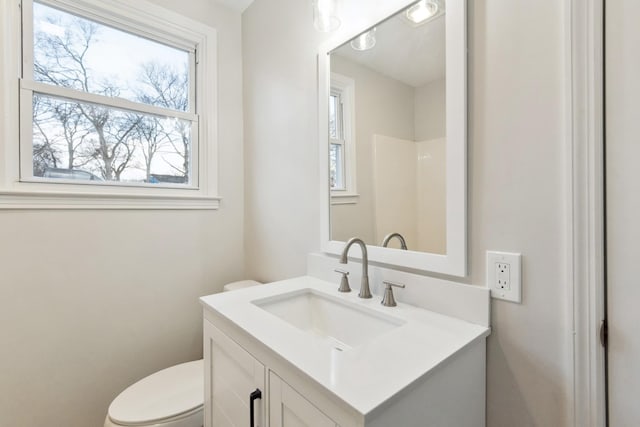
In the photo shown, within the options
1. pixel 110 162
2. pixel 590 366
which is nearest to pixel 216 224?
pixel 110 162

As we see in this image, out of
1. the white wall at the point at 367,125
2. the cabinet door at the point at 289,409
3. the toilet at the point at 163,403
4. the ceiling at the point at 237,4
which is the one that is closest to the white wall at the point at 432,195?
the white wall at the point at 367,125

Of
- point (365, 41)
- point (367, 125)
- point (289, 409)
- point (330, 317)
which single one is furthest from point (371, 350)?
point (365, 41)

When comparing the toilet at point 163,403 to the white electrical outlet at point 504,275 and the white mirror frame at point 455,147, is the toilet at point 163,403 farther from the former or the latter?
the white electrical outlet at point 504,275

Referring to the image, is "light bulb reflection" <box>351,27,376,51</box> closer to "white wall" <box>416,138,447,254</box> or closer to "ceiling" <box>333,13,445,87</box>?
"ceiling" <box>333,13,445,87</box>

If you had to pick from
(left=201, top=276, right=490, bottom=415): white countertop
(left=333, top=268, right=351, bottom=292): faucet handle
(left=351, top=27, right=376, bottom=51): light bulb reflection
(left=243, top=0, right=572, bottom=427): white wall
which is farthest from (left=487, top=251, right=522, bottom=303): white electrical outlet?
(left=351, top=27, right=376, bottom=51): light bulb reflection

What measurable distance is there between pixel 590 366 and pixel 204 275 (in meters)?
1.75

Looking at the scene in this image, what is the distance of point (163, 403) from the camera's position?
1.20m

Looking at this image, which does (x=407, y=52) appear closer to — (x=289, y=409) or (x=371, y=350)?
(x=371, y=350)

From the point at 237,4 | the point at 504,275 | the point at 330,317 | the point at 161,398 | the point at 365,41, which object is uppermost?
the point at 237,4

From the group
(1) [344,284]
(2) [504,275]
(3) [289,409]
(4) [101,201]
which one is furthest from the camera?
(4) [101,201]

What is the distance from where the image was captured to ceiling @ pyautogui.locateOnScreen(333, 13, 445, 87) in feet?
3.04

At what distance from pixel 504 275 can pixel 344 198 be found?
680 millimetres

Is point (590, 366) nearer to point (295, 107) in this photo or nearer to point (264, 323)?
point (264, 323)

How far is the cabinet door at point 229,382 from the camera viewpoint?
2.61 feet
